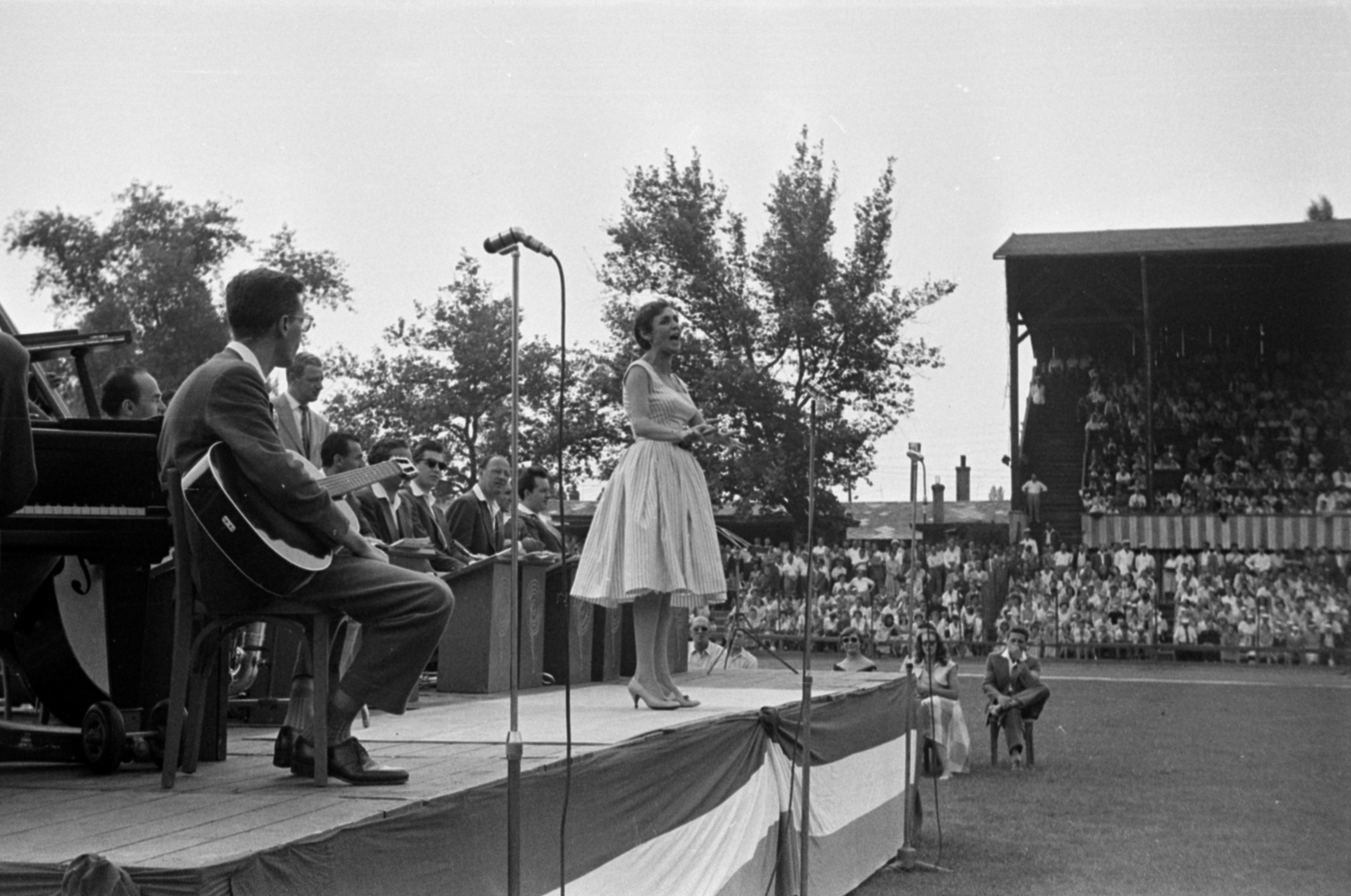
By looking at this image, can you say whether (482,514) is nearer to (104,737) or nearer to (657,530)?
(657,530)

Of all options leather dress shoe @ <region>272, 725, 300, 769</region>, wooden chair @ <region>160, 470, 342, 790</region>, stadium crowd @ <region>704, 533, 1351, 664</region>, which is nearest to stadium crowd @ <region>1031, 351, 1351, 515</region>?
stadium crowd @ <region>704, 533, 1351, 664</region>

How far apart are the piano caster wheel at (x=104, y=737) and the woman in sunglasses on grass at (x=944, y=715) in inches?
420

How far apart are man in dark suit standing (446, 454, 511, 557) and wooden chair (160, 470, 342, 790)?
5.53 metres

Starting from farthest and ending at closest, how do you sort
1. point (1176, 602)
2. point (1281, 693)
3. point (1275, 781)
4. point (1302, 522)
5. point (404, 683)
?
point (1302, 522), point (1176, 602), point (1281, 693), point (1275, 781), point (404, 683)

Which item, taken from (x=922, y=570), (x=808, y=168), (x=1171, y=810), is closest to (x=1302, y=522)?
(x=922, y=570)

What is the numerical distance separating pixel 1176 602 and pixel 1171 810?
57.8 feet

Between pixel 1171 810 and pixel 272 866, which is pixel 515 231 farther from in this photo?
pixel 1171 810

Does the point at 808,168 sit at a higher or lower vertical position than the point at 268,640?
higher

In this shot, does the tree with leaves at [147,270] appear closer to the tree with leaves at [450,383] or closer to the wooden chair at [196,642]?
the tree with leaves at [450,383]

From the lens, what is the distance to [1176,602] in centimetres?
3019

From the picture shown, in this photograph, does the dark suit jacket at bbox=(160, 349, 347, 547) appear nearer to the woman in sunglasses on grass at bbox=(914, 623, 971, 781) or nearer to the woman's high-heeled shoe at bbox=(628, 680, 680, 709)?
the woman's high-heeled shoe at bbox=(628, 680, 680, 709)

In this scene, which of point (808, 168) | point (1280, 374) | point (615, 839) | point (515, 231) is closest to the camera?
point (515, 231)

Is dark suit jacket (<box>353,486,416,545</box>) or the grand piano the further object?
dark suit jacket (<box>353,486,416,545</box>)

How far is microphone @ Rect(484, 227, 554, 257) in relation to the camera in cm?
425
